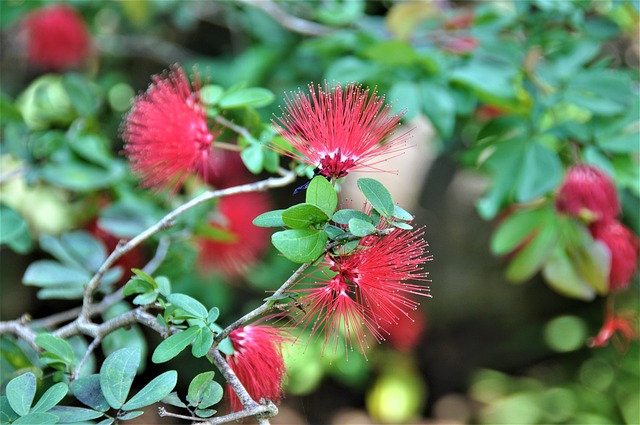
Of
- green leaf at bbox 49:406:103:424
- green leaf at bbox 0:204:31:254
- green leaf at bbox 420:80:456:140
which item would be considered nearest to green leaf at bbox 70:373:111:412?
green leaf at bbox 49:406:103:424

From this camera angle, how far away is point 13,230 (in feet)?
3.72

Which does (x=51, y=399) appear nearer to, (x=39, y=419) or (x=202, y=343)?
(x=39, y=419)

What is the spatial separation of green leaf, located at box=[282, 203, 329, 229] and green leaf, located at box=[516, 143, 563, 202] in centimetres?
67

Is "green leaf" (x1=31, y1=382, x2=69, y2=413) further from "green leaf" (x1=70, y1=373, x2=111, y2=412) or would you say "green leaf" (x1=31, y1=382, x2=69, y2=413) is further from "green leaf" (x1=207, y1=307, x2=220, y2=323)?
"green leaf" (x1=207, y1=307, x2=220, y2=323)

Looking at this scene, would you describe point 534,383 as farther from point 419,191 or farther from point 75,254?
point 75,254

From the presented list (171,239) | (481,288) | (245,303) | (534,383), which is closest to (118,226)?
(171,239)

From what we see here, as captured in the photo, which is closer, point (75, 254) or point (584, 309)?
point (75, 254)

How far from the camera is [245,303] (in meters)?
2.05

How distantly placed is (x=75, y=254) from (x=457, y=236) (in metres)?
1.21

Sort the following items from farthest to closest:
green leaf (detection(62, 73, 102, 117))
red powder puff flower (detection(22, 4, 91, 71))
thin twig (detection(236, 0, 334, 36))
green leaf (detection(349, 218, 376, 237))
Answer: red powder puff flower (detection(22, 4, 91, 71)), thin twig (detection(236, 0, 334, 36)), green leaf (detection(62, 73, 102, 117)), green leaf (detection(349, 218, 376, 237))

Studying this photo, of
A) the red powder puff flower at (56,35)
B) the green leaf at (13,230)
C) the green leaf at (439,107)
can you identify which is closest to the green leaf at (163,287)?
the green leaf at (13,230)

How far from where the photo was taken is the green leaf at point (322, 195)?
664 millimetres

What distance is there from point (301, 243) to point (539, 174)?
2.40ft

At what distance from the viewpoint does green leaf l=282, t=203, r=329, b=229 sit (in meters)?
0.65
